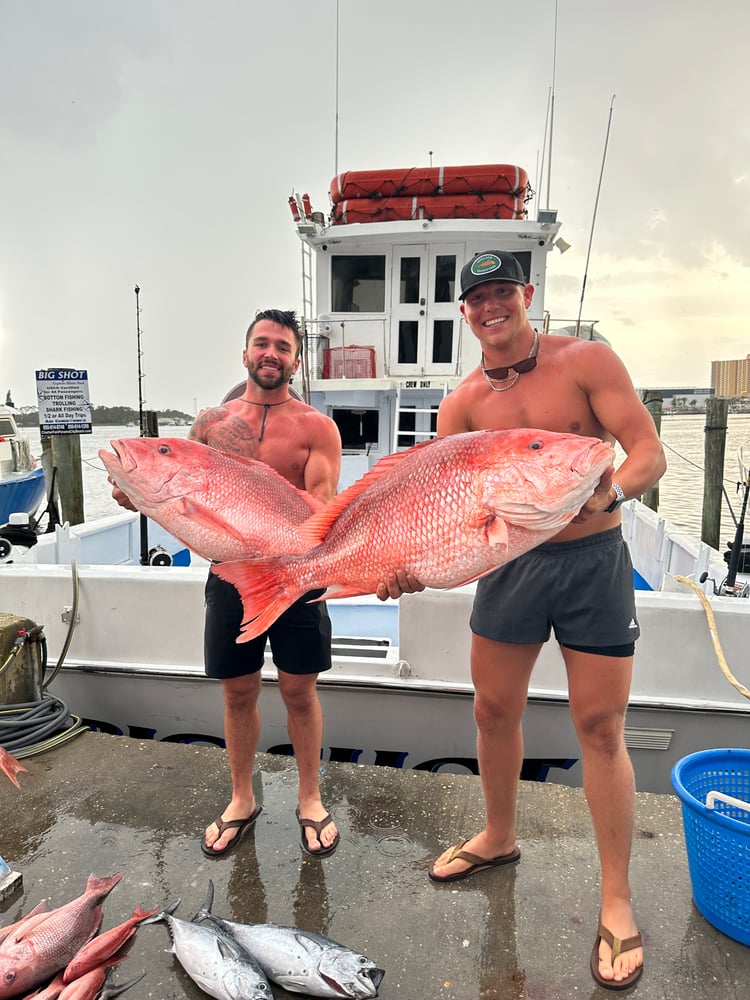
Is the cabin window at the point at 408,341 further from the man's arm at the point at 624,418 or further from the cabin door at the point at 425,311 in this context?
the man's arm at the point at 624,418

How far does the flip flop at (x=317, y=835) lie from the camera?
2.44 metres

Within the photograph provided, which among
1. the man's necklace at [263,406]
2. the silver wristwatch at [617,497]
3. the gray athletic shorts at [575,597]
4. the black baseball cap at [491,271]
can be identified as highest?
the black baseball cap at [491,271]

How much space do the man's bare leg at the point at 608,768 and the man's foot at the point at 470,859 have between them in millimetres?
432

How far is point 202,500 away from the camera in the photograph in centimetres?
203

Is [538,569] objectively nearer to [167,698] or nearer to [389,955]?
[389,955]

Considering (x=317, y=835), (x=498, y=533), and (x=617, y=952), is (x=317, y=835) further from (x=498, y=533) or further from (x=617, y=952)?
(x=498, y=533)

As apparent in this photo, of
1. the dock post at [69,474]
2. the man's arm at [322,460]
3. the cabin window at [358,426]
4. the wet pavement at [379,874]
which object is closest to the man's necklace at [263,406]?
the man's arm at [322,460]

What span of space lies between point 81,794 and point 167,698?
0.73m

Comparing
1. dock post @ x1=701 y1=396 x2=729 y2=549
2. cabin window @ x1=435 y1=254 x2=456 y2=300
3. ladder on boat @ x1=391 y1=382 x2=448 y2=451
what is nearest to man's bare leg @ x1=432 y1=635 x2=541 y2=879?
ladder on boat @ x1=391 y1=382 x2=448 y2=451

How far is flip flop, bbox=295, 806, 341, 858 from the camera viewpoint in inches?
96.0

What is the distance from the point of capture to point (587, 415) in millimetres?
1961

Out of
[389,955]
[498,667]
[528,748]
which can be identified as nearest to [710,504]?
[528,748]

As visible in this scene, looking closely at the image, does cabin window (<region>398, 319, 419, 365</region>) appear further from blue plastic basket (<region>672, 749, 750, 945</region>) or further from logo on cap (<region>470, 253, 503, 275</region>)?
blue plastic basket (<region>672, 749, 750, 945</region>)

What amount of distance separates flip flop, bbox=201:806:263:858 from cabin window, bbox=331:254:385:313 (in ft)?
25.9
